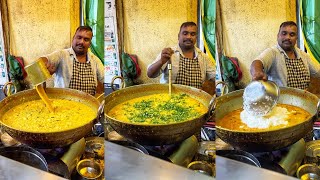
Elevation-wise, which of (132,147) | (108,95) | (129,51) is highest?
(129,51)

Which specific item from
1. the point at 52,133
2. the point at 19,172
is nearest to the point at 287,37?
the point at 52,133

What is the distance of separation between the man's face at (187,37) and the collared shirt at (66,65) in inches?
10.6

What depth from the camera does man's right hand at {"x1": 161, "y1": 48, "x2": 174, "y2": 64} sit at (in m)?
Result: 1.18

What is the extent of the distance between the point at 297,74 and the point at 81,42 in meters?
0.62

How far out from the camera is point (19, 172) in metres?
1.44

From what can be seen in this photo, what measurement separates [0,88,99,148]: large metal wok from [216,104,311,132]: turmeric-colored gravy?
0.38 meters

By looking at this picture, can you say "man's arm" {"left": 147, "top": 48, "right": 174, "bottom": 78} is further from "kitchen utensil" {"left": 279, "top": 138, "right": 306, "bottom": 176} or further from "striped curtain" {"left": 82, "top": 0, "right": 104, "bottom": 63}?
"kitchen utensil" {"left": 279, "top": 138, "right": 306, "bottom": 176}

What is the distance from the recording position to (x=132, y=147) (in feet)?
4.32

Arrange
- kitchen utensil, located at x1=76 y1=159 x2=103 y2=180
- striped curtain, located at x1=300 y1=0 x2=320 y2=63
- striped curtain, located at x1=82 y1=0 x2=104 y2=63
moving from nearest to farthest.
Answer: striped curtain, located at x1=300 y1=0 x2=320 y2=63
striped curtain, located at x1=82 y1=0 x2=104 y2=63
kitchen utensil, located at x1=76 y1=159 x2=103 y2=180

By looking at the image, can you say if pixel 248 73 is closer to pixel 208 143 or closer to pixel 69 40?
pixel 208 143

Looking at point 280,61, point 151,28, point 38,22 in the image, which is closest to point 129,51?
point 151,28

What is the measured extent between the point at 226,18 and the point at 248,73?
16 centimetres

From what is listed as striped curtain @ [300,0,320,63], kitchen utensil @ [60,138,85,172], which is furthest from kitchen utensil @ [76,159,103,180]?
striped curtain @ [300,0,320,63]

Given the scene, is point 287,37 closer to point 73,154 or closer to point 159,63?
point 159,63
